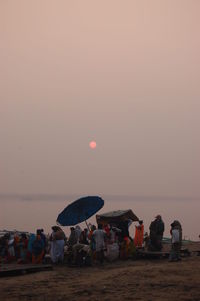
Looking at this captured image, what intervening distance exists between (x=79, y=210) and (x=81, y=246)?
2894mm

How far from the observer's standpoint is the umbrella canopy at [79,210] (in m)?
18.5

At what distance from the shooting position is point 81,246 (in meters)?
16.2

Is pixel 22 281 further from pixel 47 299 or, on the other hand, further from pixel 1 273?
pixel 47 299

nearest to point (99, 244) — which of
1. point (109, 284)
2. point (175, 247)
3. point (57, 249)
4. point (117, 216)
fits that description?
point (57, 249)

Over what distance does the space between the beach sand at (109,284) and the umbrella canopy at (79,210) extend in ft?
13.1

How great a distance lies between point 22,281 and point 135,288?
146 inches

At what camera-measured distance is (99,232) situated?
17047 mm

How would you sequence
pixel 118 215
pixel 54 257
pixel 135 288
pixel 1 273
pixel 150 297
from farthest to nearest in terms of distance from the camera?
1. pixel 118 215
2. pixel 54 257
3. pixel 1 273
4. pixel 135 288
5. pixel 150 297

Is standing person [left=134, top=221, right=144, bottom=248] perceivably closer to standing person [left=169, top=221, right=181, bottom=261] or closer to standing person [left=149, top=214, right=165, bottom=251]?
standing person [left=149, top=214, right=165, bottom=251]

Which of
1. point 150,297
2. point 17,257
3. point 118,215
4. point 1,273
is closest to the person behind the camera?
point 150,297

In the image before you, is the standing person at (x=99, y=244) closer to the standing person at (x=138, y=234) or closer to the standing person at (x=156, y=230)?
the standing person at (x=156, y=230)

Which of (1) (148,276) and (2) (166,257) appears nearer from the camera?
(1) (148,276)

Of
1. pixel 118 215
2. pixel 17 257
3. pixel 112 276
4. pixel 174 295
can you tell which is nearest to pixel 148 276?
pixel 112 276

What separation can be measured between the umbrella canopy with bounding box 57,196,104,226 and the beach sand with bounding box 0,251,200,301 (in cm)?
399
